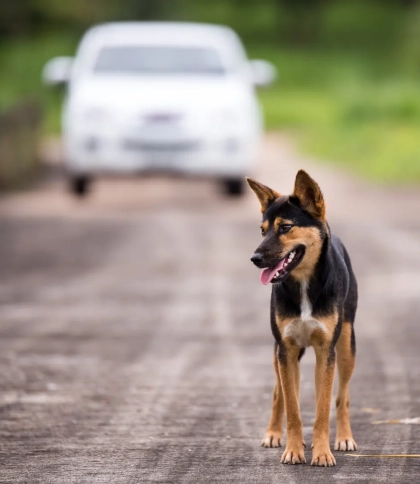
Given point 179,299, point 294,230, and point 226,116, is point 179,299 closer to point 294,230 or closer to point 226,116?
point 294,230

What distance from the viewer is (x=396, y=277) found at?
41.7ft

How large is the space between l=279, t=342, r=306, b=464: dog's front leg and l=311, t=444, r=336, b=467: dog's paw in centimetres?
7

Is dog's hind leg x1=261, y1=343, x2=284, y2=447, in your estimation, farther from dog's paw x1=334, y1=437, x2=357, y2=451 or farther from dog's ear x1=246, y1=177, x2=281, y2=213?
dog's ear x1=246, y1=177, x2=281, y2=213

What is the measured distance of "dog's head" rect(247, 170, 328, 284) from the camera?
628cm

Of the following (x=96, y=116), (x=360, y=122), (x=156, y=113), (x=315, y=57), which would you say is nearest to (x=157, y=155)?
(x=156, y=113)

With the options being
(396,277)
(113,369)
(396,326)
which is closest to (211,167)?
(396,277)

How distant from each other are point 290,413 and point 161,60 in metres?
12.4

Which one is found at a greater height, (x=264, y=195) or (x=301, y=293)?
(x=264, y=195)

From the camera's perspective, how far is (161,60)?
18312mm

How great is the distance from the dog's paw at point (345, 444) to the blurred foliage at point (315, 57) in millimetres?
15124

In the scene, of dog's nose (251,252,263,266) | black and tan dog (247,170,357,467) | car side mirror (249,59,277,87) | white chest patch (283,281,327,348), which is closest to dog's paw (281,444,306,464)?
black and tan dog (247,170,357,467)

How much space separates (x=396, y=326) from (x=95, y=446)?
4.22 m

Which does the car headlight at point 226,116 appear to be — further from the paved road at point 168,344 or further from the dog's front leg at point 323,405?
the dog's front leg at point 323,405

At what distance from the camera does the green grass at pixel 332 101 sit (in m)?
24.5
